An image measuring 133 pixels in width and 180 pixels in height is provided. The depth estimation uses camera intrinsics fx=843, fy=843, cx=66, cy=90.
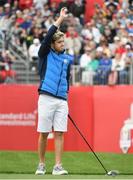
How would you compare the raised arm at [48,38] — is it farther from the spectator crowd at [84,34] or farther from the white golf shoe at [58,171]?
the spectator crowd at [84,34]

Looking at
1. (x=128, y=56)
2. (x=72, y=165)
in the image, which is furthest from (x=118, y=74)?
(x=72, y=165)

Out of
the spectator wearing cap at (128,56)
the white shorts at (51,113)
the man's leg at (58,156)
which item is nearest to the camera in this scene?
the man's leg at (58,156)

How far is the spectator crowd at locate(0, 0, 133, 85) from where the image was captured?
2030cm

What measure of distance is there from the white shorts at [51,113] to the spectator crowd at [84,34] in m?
7.30

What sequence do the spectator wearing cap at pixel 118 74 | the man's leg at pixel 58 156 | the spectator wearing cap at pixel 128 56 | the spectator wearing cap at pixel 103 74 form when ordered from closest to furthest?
the man's leg at pixel 58 156
the spectator wearing cap at pixel 118 74
the spectator wearing cap at pixel 103 74
the spectator wearing cap at pixel 128 56

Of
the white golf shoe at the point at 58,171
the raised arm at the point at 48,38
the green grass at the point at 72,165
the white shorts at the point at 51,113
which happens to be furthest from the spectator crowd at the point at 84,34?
the white golf shoe at the point at 58,171

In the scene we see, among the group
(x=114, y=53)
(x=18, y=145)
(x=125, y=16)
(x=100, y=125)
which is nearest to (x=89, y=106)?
(x=100, y=125)

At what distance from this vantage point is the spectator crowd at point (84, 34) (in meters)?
20.3

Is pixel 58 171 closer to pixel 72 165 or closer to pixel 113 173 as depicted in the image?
pixel 113 173

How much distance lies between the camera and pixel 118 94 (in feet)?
58.9

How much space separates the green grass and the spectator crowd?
5.65 metres

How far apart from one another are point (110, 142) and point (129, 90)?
3.87 ft

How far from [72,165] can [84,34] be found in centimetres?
1150

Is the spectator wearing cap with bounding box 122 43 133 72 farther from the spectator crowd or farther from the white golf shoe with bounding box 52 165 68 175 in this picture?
the white golf shoe with bounding box 52 165 68 175
